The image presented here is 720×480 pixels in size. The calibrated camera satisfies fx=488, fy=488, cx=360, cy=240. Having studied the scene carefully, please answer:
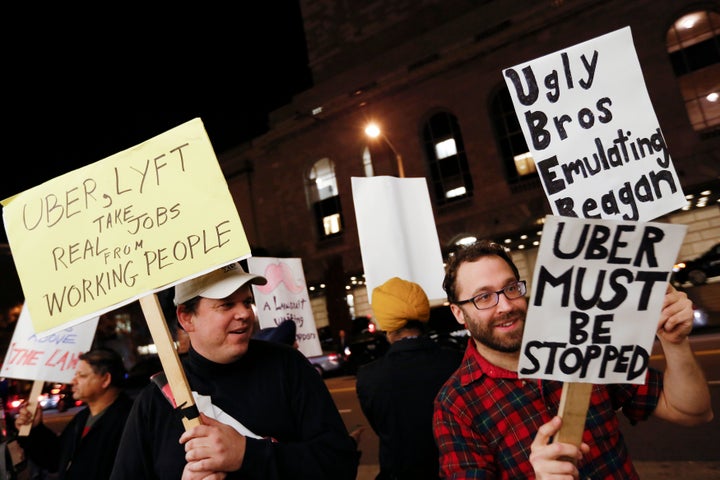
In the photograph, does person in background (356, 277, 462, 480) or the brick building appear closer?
person in background (356, 277, 462, 480)

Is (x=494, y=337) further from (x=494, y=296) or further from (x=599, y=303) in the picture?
(x=599, y=303)

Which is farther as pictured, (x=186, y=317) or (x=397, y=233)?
(x=397, y=233)

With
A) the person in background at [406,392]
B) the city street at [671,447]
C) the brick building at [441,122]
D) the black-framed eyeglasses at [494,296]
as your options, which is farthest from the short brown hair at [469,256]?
the brick building at [441,122]

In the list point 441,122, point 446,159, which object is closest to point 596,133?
point 446,159

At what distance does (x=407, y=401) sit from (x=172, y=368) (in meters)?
1.61

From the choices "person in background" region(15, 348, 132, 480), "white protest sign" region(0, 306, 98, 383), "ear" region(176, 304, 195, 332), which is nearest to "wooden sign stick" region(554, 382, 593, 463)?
"ear" region(176, 304, 195, 332)

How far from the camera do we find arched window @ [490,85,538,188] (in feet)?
67.9

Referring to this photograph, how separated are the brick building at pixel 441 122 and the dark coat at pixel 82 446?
15.6 m

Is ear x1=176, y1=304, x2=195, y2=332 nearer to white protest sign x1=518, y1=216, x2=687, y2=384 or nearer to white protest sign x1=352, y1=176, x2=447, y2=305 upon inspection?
white protest sign x1=518, y1=216, x2=687, y2=384

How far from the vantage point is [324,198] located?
87.7ft

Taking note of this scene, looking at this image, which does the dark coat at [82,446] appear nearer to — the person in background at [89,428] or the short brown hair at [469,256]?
the person in background at [89,428]

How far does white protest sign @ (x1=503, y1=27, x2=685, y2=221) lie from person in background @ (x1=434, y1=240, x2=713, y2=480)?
376 millimetres

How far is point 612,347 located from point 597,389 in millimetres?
499

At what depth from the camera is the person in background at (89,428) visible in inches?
122
